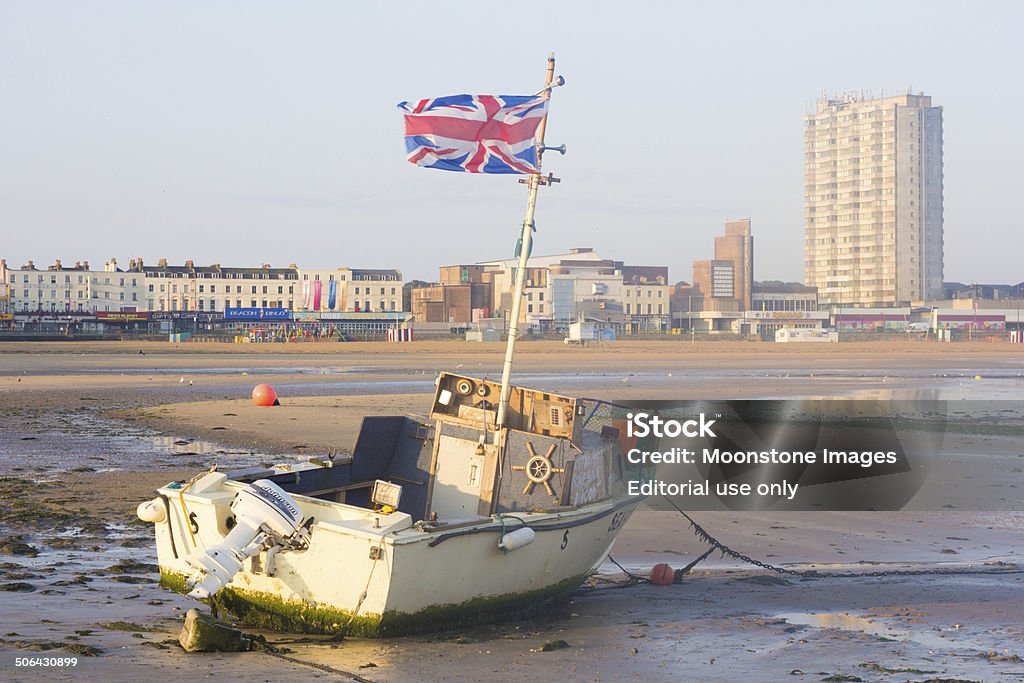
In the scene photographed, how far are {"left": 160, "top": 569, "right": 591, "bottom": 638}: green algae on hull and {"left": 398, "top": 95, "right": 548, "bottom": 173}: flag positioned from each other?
182 inches

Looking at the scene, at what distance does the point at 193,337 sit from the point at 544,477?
11528 cm

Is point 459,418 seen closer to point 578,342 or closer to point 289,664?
point 289,664

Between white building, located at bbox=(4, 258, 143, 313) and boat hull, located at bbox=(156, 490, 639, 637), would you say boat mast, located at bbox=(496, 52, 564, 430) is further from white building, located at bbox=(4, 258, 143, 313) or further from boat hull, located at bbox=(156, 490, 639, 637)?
white building, located at bbox=(4, 258, 143, 313)

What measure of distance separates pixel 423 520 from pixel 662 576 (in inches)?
125

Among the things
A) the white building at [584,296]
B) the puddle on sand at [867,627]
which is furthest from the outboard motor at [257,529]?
the white building at [584,296]

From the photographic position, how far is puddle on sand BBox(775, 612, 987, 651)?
11156 mm

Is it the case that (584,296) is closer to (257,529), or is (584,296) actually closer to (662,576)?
(662,576)

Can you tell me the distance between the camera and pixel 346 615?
10.4 metres

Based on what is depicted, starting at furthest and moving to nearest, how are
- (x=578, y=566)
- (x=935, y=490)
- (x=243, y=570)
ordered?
(x=935, y=490), (x=578, y=566), (x=243, y=570)

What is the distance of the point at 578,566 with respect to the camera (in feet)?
41.9

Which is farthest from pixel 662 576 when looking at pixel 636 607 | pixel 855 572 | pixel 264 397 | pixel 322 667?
pixel 264 397

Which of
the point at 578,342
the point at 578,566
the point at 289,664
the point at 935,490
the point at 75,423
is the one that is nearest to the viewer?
the point at 289,664

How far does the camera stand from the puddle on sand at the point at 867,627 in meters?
11.2

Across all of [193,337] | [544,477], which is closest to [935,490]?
[544,477]
